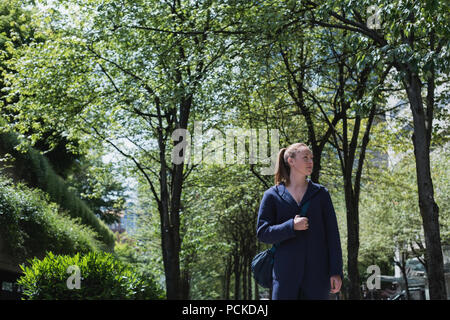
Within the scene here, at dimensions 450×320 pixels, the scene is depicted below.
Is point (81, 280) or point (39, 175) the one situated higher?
point (39, 175)

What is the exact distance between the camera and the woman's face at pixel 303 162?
405cm

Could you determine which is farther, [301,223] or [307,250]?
[307,250]

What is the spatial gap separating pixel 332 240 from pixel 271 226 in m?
0.49

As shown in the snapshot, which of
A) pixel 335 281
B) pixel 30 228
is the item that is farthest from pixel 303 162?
pixel 30 228

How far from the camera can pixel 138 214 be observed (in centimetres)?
3803

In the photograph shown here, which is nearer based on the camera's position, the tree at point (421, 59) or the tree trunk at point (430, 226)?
the tree at point (421, 59)

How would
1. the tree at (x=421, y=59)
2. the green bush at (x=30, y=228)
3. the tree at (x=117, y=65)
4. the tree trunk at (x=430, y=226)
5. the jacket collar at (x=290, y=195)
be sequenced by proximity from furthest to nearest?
the green bush at (x=30, y=228), the tree at (x=117, y=65), the tree trunk at (x=430, y=226), the tree at (x=421, y=59), the jacket collar at (x=290, y=195)

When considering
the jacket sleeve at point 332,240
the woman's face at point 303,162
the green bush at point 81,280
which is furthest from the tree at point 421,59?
the green bush at point 81,280

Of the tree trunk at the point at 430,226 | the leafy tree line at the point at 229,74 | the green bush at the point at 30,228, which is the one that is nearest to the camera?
the tree trunk at the point at 430,226

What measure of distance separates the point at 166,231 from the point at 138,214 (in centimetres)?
2365

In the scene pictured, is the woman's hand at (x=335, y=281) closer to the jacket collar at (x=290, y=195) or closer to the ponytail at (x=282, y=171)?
the jacket collar at (x=290, y=195)

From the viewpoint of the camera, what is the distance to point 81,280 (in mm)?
7938

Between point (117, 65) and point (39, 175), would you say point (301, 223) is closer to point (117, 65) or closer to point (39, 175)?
point (117, 65)

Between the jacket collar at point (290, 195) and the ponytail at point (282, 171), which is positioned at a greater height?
the ponytail at point (282, 171)
